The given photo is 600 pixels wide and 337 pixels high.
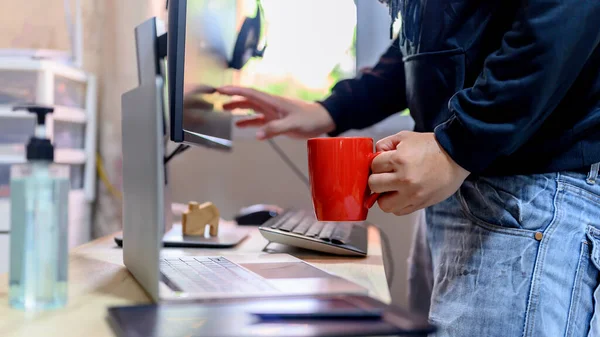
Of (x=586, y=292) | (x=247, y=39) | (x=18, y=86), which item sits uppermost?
(x=247, y=39)

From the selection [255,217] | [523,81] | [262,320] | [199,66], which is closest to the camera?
[262,320]

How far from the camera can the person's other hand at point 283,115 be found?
1.08m

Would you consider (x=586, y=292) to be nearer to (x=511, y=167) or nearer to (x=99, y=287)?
(x=511, y=167)

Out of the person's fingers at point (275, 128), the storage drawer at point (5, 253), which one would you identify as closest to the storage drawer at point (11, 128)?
the storage drawer at point (5, 253)

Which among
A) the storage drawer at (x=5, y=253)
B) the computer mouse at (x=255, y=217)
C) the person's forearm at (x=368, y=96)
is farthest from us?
the computer mouse at (x=255, y=217)

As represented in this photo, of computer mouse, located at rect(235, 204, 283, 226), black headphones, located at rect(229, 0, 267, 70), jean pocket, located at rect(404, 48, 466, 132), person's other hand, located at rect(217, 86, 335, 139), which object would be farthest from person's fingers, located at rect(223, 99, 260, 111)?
jean pocket, located at rect(404, 48, 466, 132)

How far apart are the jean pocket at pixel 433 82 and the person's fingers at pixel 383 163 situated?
0.58ft

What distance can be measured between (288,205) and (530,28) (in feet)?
3.45

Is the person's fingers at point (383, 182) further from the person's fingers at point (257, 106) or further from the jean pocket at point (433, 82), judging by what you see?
the person's fingers at point (257, 106)

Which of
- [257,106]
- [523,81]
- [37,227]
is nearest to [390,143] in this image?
[523,81]

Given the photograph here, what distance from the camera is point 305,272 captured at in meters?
0.62

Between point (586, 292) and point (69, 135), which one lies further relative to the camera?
point (69, 135)

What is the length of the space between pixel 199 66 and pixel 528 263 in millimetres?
582

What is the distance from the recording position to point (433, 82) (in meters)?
0.77
